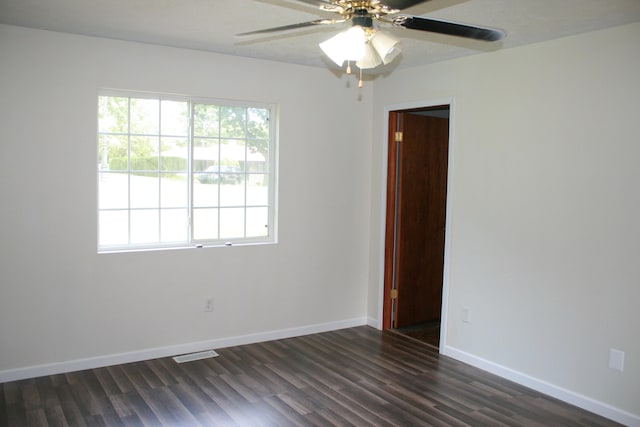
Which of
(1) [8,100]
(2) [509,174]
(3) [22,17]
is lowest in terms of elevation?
(2) [509,174]

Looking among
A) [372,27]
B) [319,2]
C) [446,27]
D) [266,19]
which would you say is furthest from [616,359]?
[266,19]

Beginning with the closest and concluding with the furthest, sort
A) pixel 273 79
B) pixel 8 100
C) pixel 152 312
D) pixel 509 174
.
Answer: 1. pixel 8 100
2. pixel 509 174
3. pixel 152 312
4. pixel 273 79

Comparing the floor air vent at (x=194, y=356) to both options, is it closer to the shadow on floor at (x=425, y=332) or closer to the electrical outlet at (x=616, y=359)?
the shadow on floor at (x=425, y=332)

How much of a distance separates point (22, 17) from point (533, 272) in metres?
3.79

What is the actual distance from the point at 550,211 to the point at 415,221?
5.43 feet

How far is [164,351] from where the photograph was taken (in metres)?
4.21

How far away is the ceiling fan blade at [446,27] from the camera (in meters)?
2.04

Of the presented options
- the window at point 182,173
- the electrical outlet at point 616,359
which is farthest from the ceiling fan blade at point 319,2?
the electrical outlet at point 616,359

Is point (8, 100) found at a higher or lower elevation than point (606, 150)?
higher

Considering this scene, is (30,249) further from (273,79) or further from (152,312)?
(273,79)

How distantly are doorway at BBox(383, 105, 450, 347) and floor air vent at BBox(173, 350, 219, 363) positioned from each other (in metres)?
1.72

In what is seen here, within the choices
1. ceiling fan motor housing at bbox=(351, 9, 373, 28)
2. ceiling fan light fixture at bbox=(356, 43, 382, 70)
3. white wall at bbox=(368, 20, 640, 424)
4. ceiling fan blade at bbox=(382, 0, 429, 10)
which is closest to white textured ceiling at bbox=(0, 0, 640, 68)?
white wall at bbox=(368, 20, 640, 424)

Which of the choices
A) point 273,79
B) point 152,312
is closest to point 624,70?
point 273,79

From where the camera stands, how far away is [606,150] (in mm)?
3301
